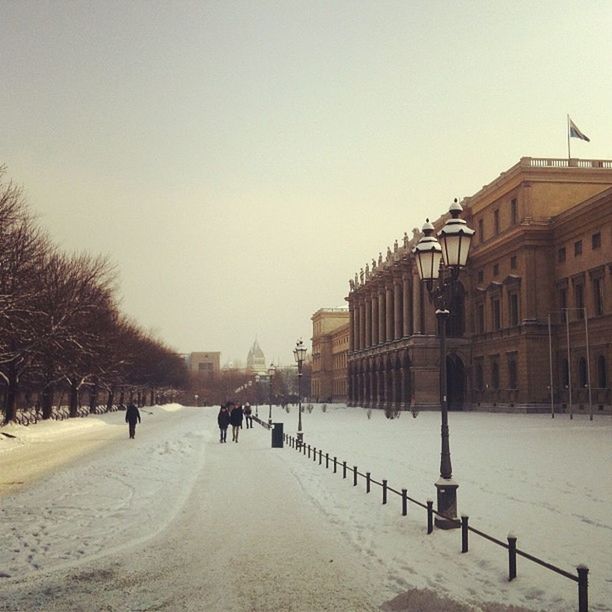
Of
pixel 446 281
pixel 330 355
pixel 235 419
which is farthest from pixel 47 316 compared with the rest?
pixel 330 355

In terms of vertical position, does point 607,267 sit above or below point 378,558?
above

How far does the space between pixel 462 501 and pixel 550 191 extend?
180 ft

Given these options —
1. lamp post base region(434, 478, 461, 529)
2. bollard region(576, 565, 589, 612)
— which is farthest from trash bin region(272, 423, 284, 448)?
bollard region(576, 565, 589, 612)

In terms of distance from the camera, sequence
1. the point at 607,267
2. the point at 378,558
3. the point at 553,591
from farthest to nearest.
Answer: the point at 607,267 → the point at 378,558 → the point at 553,591

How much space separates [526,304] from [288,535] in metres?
55.2

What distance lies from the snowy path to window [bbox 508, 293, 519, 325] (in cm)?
5234

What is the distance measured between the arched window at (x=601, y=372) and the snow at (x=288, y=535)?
109ft

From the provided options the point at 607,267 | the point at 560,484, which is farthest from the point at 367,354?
the point at 560,484

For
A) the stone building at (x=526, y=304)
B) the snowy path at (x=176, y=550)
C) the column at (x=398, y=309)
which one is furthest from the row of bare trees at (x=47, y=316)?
the column at (x=398, y=309)

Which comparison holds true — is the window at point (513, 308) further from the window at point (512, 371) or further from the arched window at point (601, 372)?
the arched window at point (601, 372)

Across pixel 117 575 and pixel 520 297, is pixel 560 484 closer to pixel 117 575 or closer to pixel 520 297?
pixel 117 575

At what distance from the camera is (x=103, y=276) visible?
56500 mm

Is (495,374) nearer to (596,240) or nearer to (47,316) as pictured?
(596,240)

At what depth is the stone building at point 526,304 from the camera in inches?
2165
